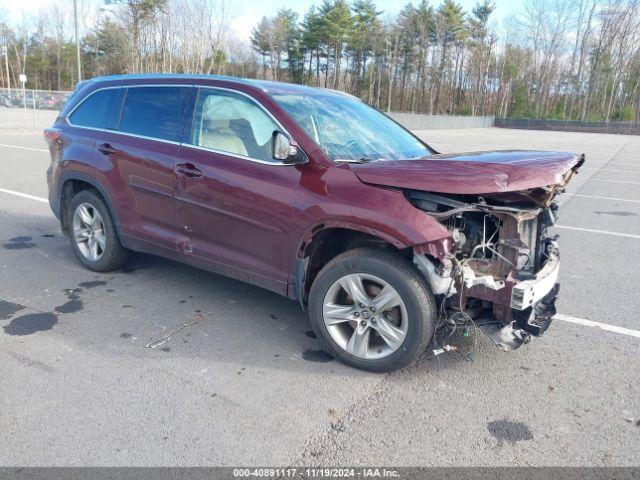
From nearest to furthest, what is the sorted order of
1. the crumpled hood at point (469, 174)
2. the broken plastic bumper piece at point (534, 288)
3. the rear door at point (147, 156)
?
1. the crumpled hood at point (469, 174)
2. the broken plastic bumper piece at point (534, 288)
3. the rear door at point (147, 156)

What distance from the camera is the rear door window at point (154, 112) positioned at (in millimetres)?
4344

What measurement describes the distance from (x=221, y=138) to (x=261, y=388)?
1.89m

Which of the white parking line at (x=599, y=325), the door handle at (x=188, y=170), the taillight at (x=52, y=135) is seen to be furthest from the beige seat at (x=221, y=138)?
the white parking line at (x=599, y=325)

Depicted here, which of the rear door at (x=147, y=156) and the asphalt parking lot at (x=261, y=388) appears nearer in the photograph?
the asphalt parking lot at (x=261, y=388)

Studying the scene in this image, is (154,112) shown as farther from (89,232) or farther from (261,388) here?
(261,388)

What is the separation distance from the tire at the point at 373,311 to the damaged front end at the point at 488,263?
0.14 m

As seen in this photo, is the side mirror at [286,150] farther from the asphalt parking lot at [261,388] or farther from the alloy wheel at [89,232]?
the alloy wheel at [89,232]

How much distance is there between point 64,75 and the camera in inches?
2879

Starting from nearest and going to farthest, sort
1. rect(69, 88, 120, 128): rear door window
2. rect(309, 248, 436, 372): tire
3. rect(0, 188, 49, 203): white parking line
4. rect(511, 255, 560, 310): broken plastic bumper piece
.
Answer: rect(511, 255, 560, 310): broken plastic bumper piece < rect(309, 248, 436, 372): tire < rect(69, 88, 120, 128): rear door window < rect(0, 188, 49, 203): white parking line

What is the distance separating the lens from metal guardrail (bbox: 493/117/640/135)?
176 ft

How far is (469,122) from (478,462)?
2324 inches

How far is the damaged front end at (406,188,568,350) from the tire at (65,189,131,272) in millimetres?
3021

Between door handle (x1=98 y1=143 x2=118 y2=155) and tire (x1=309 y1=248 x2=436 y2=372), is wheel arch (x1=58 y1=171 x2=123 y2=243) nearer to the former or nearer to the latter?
door handle (x1=98 y1=143 x2=118 y2=155)

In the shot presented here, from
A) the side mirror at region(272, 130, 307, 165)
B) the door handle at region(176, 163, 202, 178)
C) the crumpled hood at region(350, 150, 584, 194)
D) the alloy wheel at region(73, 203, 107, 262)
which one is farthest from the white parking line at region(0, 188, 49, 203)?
the crumpled hood at region(350, 150, 584, 194)
